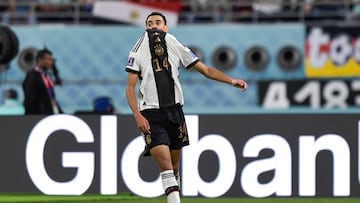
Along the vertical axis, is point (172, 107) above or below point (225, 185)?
above

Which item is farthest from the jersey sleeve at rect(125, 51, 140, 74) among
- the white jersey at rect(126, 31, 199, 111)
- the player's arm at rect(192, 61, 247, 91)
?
the player's arm at rect(192, 61, 247, 91)

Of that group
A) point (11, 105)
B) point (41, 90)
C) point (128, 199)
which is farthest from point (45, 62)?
point (11, 105)

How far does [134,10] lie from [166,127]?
586 inches

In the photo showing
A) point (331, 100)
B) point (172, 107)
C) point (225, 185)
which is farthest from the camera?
point (331, 100)

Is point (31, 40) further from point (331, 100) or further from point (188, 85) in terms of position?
point (331, 100)

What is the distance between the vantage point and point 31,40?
27938 mm

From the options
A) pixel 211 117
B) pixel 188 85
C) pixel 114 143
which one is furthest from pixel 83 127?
pixel 188 85

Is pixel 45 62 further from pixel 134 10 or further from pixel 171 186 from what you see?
pixel 134 10

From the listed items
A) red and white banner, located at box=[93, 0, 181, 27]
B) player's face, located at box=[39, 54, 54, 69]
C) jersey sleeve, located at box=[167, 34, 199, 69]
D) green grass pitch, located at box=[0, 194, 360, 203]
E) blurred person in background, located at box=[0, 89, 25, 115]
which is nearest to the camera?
jersey sleeve, located at box=[167, 34, 199, 69]

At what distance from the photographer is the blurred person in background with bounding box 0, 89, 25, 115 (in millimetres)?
23952

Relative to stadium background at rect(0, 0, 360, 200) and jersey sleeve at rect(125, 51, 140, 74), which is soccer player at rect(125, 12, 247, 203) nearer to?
jersey sleeve at rect(125, 51, 140, 74)

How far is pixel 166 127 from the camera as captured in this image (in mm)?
12680

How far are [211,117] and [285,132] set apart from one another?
0.86 meters

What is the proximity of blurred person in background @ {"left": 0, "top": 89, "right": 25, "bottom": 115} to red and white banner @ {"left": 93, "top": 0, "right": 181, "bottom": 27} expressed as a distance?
91.6 inches
